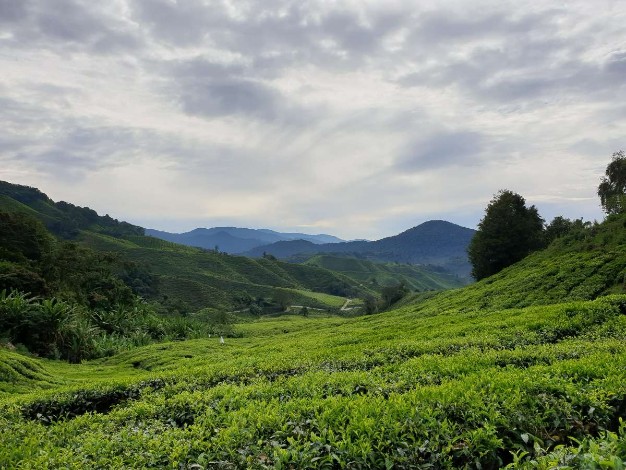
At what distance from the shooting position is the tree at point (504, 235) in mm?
53219

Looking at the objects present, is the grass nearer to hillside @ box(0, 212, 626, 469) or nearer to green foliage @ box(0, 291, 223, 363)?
hillside @ box(0, 212, 626, 469)

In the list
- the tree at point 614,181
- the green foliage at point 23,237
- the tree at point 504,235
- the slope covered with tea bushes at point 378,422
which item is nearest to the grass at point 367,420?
the slope covered with tea bushes at point 378,422

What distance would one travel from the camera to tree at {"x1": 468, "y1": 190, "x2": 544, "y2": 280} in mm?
53219

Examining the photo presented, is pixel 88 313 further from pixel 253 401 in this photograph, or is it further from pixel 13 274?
pixel 253 401

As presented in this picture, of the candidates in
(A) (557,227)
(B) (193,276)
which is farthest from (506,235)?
(B) (193,276)

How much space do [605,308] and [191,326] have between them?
163ft

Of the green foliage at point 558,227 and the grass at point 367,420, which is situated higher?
the green foliage at point 558,227

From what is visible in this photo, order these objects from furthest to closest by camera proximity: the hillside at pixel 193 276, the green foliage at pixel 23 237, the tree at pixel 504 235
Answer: the hillside at pixel 193 276
the tree at pixel 504 235
the green foliage at pixel 23 237

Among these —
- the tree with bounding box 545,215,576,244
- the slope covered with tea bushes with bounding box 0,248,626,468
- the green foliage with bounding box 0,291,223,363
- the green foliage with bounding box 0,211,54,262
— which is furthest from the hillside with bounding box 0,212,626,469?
the tree with bounding box 545,215,576,244

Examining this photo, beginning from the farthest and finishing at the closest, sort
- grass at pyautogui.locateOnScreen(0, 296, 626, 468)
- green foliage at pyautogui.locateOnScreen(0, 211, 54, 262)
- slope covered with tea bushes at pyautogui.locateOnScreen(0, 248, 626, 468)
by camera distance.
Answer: green foliage at pyautogui.locateOnScreen(0, 211, 54, 262), grass at pyautogui.locateOnScreen(0, 296, 626, 468), slope covered with tea bushes at pyautogui.locateOnScreen(0, 248, 626, 468)

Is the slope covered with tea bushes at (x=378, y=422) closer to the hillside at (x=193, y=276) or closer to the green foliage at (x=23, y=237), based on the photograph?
the green foliage at (x=23, y=237)

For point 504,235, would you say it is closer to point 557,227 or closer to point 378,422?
point 557,227

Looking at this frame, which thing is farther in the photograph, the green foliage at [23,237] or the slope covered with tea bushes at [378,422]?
the green foliage at [23,237]

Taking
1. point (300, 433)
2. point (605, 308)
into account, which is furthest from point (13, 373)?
point (605, 308)
